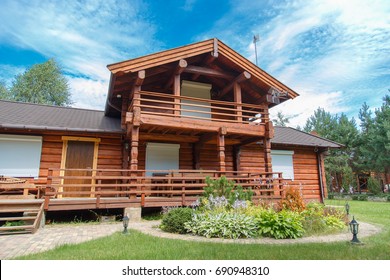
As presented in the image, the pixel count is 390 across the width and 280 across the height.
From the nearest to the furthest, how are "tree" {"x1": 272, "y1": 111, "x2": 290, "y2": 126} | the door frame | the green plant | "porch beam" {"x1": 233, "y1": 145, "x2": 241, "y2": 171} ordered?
the green plant
the door frame
"porch beam" {"x1": 233, "y1": 145, "x2": 241, "y2": 171}
"tree" {"x1": 272, "y1": 111, "x2": 290, "y2": 126}

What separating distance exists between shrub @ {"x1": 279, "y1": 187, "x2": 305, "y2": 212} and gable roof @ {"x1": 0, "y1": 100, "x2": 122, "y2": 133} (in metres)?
7.12

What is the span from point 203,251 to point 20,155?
8.76 meters

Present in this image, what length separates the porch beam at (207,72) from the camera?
34.9 ft

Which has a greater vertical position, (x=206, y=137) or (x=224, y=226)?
(x=206, y=137)

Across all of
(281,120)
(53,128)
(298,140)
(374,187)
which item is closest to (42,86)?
(53,128)

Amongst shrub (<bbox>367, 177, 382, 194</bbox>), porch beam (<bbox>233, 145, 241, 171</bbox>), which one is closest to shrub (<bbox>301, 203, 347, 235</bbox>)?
porch beam (<bbox>233, 145, 241, 171</bbox>)

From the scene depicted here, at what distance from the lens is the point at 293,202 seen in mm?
7758

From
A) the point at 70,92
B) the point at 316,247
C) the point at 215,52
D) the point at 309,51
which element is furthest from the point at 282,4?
the point at 70,92

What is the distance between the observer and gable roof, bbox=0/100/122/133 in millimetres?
9570

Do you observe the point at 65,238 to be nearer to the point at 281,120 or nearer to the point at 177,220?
the point at 177,220

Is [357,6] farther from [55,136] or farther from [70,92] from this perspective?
[70,92]

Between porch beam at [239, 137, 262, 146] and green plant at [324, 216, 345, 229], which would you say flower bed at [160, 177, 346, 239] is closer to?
green plant at [324, 216, 345, 229]

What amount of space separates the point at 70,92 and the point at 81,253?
30776mm

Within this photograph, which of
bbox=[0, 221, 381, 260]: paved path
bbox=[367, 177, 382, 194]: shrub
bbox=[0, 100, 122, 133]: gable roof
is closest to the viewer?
bbox=[0, 221, 381, 260]: paved path
